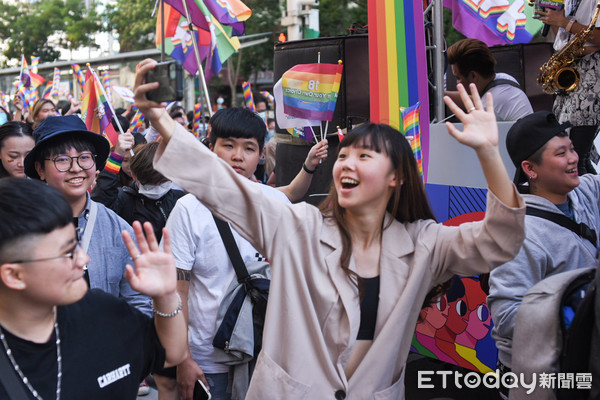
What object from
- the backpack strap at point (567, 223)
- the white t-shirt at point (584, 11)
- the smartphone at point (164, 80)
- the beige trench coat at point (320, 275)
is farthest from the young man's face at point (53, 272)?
the white t-shirt at point (584, 11)

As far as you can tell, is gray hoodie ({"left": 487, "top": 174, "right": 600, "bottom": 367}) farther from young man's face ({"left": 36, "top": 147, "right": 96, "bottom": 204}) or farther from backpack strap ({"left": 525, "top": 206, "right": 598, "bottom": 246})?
young man's face ({"left": 36, "top": 147, "right": 96, "bottom": 204})

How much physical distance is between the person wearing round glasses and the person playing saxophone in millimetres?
2816

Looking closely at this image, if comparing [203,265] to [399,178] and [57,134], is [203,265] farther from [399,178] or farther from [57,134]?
[399,178]

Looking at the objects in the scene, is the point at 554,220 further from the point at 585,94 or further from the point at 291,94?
the point at 291,94

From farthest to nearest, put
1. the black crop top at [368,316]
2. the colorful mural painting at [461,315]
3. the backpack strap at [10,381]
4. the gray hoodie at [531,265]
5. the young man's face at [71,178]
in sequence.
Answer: the colorful mural painting at [461,315] → the young man's face at [71,178] → the gray hoodie at [531,265] → the black crop top at [368,316] → the backpack strap at [10,381]

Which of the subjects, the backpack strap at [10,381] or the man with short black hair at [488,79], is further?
the man with short black hair at [488,79]

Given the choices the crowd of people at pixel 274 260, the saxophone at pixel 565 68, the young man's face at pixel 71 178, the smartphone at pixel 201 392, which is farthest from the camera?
the saxophone at pixel 565 68

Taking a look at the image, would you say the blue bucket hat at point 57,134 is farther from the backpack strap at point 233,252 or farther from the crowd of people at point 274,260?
the backpack strap at point 233,252

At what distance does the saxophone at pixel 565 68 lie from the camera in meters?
4.49

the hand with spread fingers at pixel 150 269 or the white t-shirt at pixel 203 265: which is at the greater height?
the hand with spread fingers at pixel 150 269

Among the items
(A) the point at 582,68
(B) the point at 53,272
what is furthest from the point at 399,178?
(A) the point at 582,68

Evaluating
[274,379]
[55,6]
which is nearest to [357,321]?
[274,379]

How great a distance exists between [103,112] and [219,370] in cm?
332

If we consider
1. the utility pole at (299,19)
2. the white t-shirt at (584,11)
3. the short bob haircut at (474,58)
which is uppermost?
the utility pole at (299,19)
